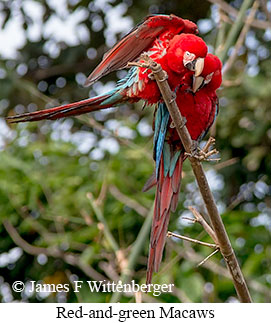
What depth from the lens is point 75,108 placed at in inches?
54.8

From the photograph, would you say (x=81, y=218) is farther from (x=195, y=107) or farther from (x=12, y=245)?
(x=195, y=107)

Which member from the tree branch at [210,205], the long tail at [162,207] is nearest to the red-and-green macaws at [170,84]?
the long tail at [162,207]

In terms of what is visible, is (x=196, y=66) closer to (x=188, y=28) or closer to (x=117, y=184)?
(x=188, y=28)

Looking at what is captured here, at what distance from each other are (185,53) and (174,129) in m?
0.22

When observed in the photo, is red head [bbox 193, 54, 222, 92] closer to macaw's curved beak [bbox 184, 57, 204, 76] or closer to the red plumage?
macaw's curved beak [bbox 184, 57, 204, 76]

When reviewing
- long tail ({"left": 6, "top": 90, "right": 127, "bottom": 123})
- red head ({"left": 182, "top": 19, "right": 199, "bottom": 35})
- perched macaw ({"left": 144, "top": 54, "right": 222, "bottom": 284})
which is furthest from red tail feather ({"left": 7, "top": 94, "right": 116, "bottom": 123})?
red head ({"left": 182, "top": 19, "right": 199, "bottom": 35})

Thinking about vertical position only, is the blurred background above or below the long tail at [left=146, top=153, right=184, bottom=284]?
below

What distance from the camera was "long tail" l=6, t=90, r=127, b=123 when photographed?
131cm

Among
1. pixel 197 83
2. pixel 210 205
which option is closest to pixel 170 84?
pixel 197 83

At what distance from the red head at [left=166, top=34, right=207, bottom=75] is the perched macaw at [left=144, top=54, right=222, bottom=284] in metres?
0.03

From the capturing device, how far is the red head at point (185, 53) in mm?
1453

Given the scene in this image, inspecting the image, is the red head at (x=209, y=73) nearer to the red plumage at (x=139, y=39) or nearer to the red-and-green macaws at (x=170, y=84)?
the red-and-green macaws at (x=170, y=84)

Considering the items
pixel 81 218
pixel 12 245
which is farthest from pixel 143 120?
pixel 12 245

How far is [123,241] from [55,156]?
1.58ft
